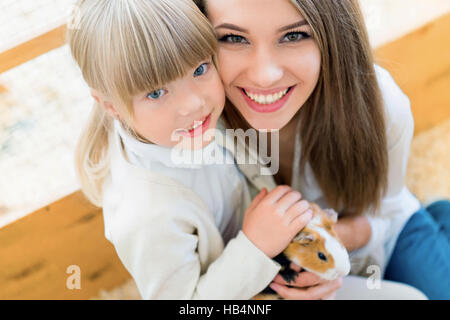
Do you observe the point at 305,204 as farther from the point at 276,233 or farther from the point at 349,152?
the point at 349,152

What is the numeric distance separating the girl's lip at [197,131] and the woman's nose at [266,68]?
0.34 ft

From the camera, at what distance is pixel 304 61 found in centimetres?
80

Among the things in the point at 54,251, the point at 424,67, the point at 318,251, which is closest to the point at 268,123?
the point at 318,251

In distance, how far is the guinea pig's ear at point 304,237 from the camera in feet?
2.83

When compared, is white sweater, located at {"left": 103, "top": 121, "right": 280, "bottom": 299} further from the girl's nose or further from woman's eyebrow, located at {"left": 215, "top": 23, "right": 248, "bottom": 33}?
woman's eyebrow, located at {"left": 215, "top": 23, "right": 248, "bottom": 33}

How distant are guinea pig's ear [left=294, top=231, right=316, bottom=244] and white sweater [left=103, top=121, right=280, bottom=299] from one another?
67mm

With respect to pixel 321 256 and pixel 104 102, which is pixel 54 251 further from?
pixel 321 256

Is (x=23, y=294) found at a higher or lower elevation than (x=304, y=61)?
lower

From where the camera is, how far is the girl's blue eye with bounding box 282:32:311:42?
0.79 metres

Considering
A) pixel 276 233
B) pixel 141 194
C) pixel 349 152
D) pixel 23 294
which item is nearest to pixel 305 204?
pixel 276 233

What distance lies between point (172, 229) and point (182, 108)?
23 centimetres

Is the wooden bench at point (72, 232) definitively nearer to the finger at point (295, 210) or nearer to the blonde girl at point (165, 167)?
the blonde girl at point (165, 167)
